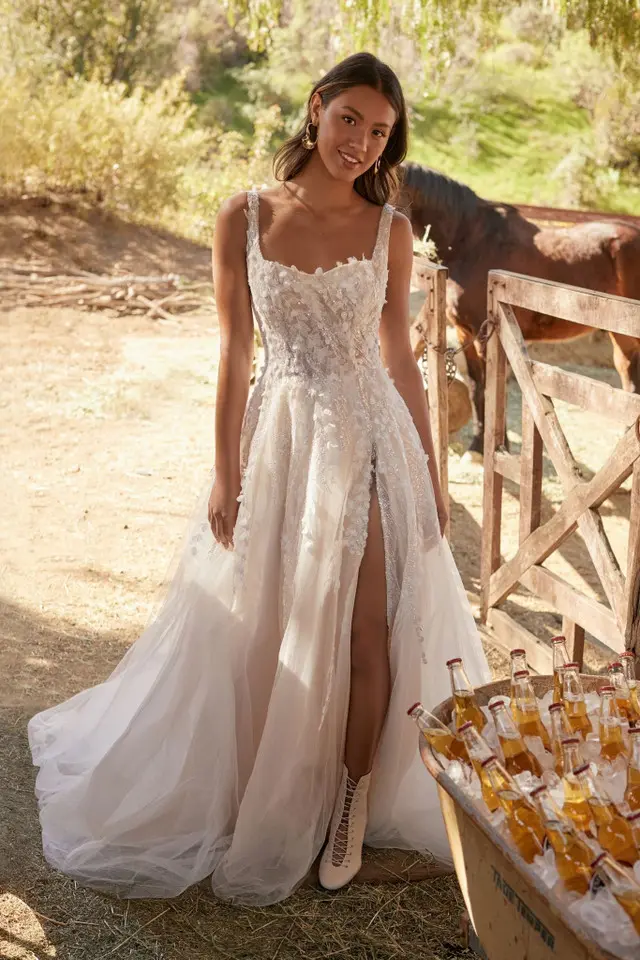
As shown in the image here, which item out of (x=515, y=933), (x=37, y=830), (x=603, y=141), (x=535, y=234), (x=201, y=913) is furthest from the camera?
(x=603, y=141)

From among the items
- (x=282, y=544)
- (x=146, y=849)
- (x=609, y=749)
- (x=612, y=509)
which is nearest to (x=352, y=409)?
(x=282, y=544)

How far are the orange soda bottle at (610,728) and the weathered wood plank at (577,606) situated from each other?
134cm

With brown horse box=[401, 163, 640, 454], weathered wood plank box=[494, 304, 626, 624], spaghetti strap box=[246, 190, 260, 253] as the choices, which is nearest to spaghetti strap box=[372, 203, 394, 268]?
spaghetti strap box=[246, 190, 260, 253]

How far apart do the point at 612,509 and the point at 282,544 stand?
433 cm

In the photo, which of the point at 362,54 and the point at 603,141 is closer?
the point at 362,54

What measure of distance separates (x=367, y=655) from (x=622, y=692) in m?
0.74

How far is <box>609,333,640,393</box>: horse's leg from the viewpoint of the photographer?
22.1 ft

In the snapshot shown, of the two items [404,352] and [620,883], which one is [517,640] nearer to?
[404,352]

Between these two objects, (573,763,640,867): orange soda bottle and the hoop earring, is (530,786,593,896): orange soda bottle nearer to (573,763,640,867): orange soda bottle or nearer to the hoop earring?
(573,763,640,867): orange soda bottle

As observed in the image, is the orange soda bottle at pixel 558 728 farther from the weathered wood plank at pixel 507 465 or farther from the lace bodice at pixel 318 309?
the weathered wood plank at pixel 507 465

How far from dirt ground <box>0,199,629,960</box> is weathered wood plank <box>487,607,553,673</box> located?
0.32 ft

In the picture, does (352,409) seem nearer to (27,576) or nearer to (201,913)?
(201,913)

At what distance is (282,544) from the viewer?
9.26ft

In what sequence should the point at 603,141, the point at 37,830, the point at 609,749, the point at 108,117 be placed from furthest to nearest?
the point at 603,141 → the point at 108,117 → the point at 37,830 → the point at 609,749
